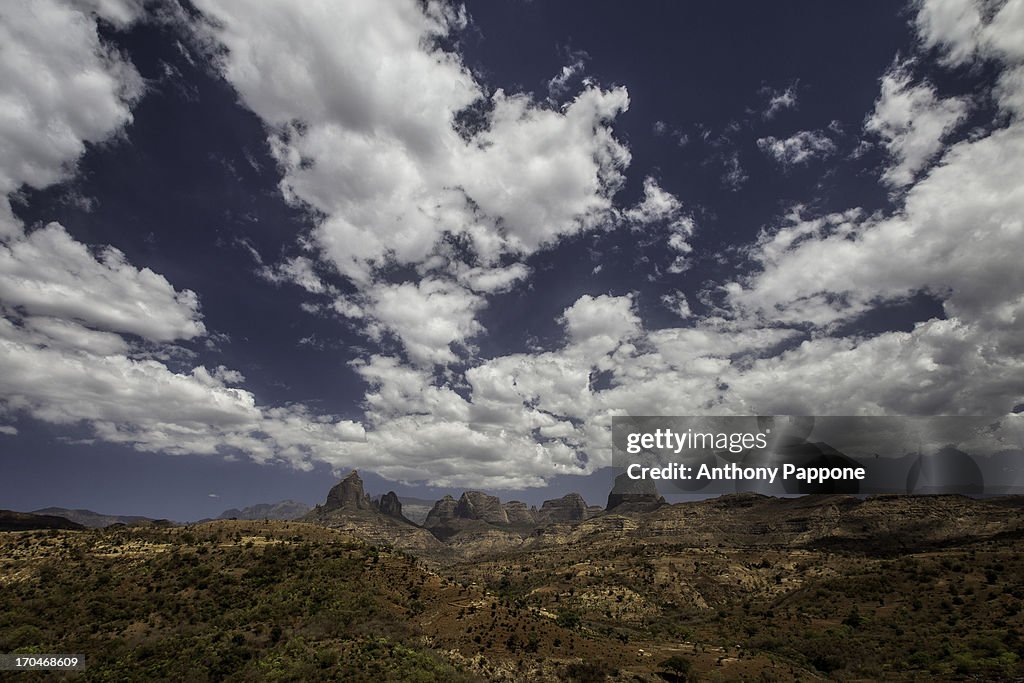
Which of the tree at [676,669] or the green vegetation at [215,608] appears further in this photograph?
the tree at [676,669]

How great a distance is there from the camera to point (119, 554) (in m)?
59.8

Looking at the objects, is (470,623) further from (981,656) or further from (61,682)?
(981,656)

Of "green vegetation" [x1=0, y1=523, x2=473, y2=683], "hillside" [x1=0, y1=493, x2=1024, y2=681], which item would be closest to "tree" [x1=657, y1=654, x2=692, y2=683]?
"hillside" [x1=0, y1=493, x2=1024, y2=681]

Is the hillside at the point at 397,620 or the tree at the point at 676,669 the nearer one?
→ the hillside at the point at 397,620

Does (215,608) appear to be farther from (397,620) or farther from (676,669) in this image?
Answer: (676,669)

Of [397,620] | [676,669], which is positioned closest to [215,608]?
[397,620]

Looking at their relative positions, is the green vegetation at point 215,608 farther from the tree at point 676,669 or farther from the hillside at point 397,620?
the tree at point 676,669

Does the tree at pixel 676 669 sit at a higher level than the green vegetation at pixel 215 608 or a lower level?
lower

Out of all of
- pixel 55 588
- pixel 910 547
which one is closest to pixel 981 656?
pixel 55 588

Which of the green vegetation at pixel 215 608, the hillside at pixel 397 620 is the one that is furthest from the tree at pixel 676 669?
the green vegetation at pixel 215 608

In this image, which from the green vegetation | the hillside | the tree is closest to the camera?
the green vegetation

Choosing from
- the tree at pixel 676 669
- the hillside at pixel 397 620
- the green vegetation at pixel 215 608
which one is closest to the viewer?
the green vegetation at pixel 215 608

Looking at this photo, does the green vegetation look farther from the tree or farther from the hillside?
the tree

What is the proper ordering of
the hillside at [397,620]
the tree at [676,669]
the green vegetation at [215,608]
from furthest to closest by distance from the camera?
the tree at [676,669] < the hillside at [397,620] < the green vegetation at [215,608]
